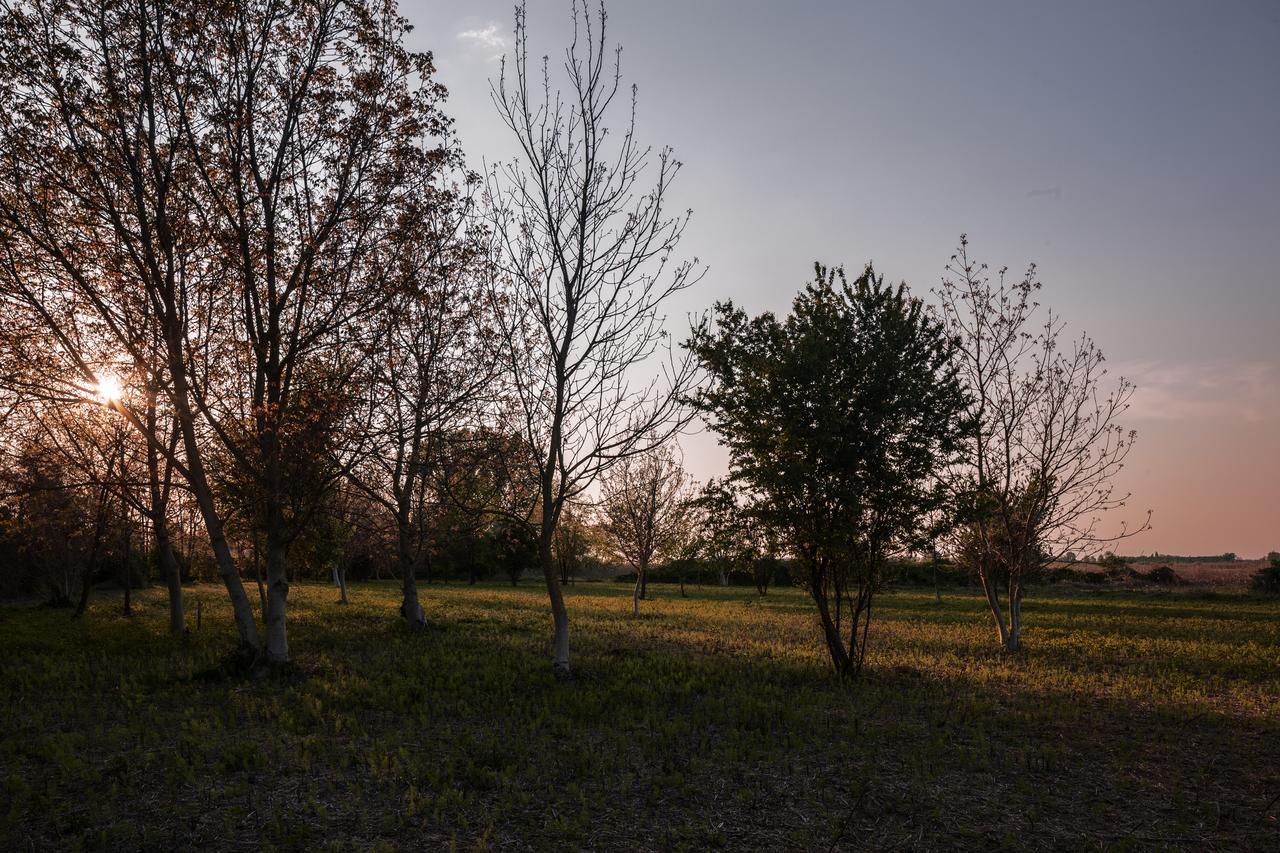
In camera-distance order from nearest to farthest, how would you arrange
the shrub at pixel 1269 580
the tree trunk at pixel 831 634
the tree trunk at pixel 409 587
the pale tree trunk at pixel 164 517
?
the tree trunk at pixel 831 634 → the pale tree trunk at pixel 164 517 → the tree trunk at pixel 409 587 → the shrub at pixel 1269 580

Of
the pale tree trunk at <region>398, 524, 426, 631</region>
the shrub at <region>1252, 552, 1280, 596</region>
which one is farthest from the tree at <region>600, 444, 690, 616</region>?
the shrub at <region>1252, 552, 1280, 596</region>

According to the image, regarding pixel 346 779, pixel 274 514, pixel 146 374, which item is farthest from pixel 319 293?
pixel 346 779

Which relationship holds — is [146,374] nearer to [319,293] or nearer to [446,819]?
[319,293]

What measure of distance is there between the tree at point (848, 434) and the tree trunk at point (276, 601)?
390 inches

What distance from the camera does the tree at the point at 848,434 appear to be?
1360 cm

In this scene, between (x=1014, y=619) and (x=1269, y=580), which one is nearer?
(x=1014, y=619)

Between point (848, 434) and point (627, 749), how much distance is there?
768 centimetres

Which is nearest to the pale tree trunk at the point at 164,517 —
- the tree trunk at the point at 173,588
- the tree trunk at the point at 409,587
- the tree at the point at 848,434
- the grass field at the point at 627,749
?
the tree trunk at the point at 173,588

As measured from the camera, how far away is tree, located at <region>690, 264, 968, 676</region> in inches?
535

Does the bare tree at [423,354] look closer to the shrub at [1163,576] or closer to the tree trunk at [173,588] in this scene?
the tree trunk at [173,588]

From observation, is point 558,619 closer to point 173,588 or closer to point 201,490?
point 201,490

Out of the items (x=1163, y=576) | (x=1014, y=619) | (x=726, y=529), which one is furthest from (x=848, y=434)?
(x=1163, y=576)

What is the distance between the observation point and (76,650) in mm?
16375

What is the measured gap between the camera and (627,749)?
902 centimetres
